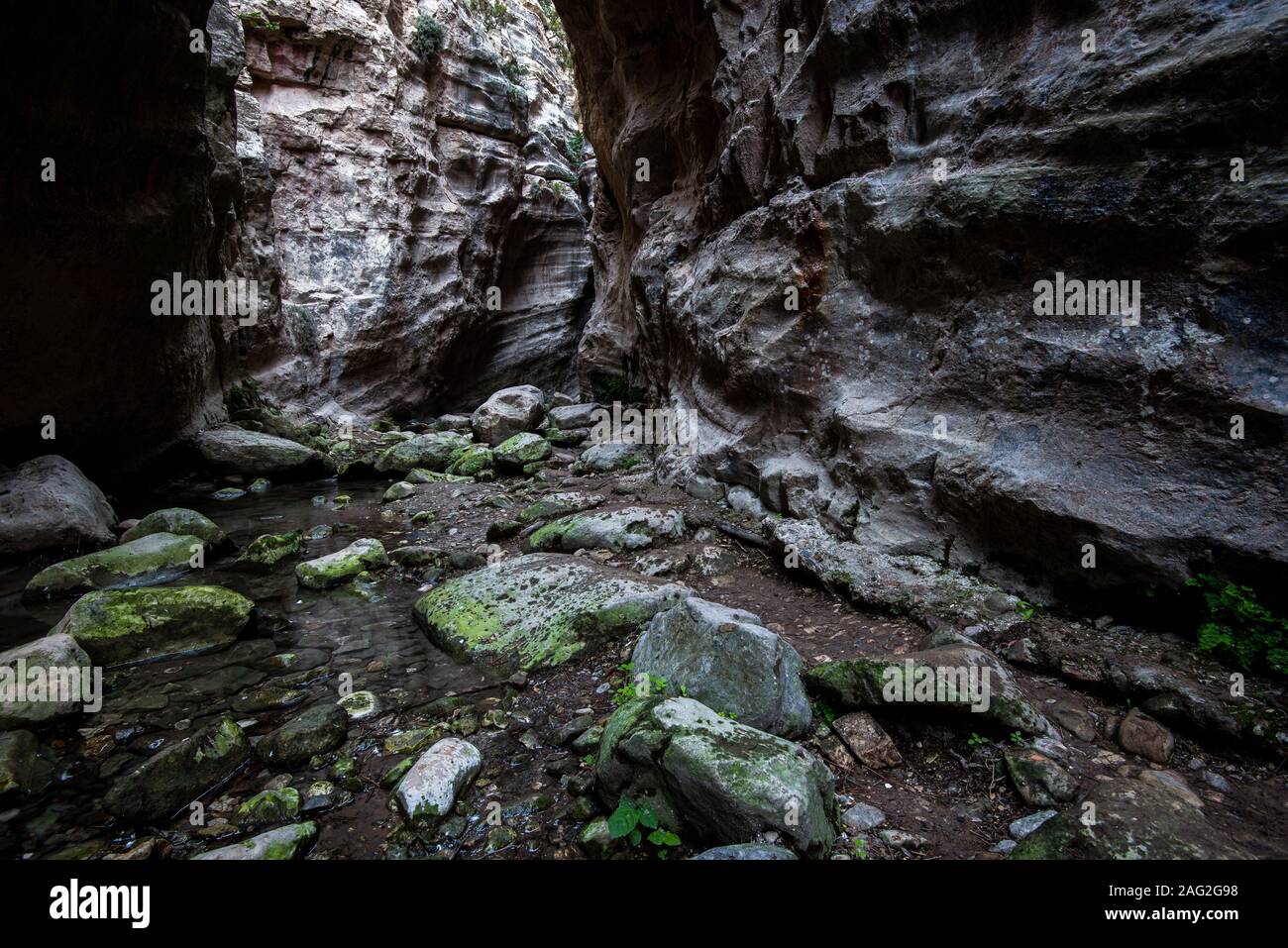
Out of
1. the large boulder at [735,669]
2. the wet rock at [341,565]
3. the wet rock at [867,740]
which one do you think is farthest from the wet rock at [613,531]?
the wet rock at [867,740]

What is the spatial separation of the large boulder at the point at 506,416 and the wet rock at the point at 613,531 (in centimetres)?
934

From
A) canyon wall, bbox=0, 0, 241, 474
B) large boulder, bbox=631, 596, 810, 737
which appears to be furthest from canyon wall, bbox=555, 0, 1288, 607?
canyon wall, bbox=0, 0, 241, 474

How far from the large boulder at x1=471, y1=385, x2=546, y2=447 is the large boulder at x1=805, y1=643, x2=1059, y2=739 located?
531 inches

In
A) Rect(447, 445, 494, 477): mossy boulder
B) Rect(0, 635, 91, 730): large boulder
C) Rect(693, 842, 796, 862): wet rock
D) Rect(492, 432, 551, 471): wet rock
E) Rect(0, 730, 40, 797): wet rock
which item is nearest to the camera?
Rect(693, 842, 796, 862): wet rock

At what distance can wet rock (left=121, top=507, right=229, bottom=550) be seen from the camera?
7.39 meters

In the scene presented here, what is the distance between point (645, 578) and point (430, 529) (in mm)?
4513

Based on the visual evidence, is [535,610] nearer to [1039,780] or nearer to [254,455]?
[1039,780]

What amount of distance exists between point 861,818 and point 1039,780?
35.2 inches

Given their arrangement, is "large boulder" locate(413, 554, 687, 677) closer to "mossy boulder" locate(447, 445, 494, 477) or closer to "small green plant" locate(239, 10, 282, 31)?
"mossy boulder" locate(447, 445, 494, 477)

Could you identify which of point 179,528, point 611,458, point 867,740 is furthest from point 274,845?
point 611,458

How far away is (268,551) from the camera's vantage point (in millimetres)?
7309

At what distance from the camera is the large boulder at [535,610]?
4629mm
